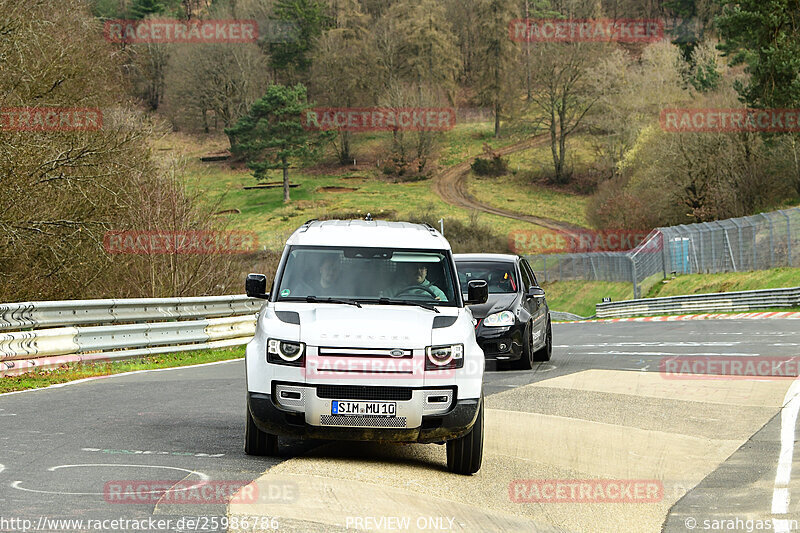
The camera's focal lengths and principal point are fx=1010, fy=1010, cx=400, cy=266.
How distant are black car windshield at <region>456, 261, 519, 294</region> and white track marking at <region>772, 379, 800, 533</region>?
16.9ft

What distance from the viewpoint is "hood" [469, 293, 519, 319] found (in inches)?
647

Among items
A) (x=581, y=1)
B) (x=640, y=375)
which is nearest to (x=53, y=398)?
(x=640, y=375)

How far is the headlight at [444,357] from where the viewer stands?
25.7 feet

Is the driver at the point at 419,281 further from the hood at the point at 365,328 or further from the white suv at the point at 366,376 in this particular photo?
the hood at the point at 365,328

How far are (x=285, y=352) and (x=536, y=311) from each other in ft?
A: 32.8

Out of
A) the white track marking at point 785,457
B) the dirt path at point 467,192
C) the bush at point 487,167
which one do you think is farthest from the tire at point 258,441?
the bush at point 487,167

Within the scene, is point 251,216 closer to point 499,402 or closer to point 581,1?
point 581,1

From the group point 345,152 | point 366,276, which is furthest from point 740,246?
point 345,152

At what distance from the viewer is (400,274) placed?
905 centimetres

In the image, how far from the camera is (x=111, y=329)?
1714 cm

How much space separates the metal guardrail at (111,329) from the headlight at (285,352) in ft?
25.7

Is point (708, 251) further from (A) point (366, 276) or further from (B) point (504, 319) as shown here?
(A) point (366, 276)

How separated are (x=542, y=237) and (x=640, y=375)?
7543cm

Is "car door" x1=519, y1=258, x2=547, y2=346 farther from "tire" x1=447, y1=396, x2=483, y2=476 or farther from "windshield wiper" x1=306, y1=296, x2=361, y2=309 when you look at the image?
"tire" x1=447, y1=396, x2=483, y2=476
